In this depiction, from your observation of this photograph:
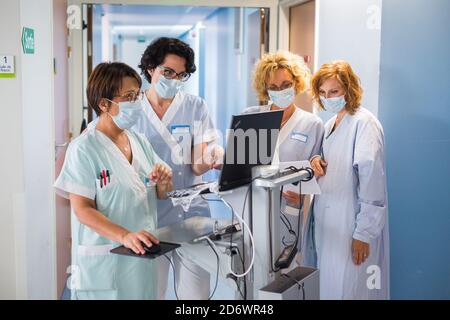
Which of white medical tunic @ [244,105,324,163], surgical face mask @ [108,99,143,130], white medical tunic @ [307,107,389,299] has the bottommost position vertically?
white medical tunic @ [307,107,389,299]

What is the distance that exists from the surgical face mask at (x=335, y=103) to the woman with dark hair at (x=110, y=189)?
71cm

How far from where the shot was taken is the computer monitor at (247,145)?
1389 millimetres

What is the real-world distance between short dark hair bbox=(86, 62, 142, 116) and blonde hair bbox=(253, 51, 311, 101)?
64 cm

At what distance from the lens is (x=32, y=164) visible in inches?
97.7

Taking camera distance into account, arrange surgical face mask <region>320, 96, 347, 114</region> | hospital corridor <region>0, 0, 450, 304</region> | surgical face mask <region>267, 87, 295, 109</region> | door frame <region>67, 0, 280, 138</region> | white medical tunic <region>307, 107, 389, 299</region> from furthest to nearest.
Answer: door frame <region>67, 0, 280, 138</region> < surgical face mask <region>267, 87, 295, 109</region> < surgical face mask <region>320, 96, 347, 114</region> < white medical tunic <region>307, 107, 389, 299</region> < hospital corridor <region>0, 0, 450, 304</region>

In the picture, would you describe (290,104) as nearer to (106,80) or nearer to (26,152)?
(106,80)

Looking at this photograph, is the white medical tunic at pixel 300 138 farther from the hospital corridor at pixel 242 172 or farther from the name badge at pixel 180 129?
the name badge at pixel 180 129

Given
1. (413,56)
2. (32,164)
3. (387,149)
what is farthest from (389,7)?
(32,164)

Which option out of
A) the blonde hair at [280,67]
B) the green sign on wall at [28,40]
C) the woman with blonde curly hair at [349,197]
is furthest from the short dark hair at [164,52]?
the green sign on wall at [28,40]

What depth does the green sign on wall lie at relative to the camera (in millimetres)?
2386

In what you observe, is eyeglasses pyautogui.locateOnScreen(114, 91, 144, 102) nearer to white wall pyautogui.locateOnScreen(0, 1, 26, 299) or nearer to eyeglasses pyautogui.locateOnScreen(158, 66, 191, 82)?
eyeglasses pyautogui.locateOnScreen(158, 66, 191, 82)

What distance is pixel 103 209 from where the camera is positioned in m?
1.68

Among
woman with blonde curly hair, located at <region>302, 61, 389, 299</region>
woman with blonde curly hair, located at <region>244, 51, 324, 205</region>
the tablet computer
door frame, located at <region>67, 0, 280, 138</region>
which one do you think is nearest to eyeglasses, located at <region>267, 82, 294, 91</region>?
woman with blonde curly hair, located at <region>244, 51, 324, 205</region>
